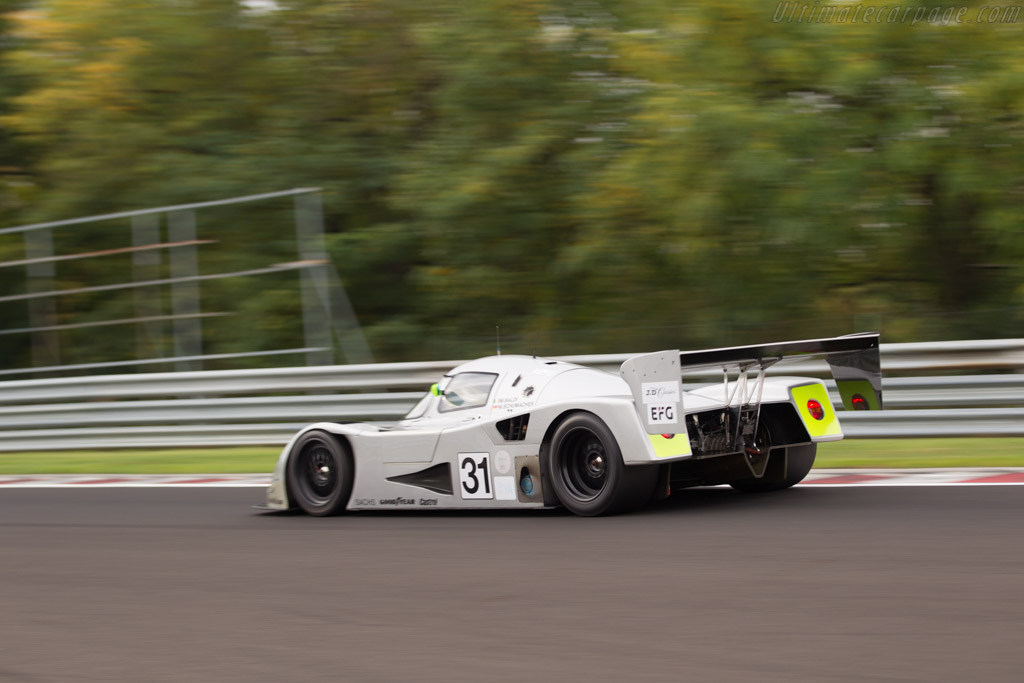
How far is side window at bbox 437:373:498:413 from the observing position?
28.9ft

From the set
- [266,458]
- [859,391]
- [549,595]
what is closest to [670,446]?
[859,391]

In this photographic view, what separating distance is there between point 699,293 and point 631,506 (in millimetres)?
8171

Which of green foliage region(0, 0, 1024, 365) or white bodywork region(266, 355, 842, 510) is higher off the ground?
green foliage region(0, 0, 1024, 365)

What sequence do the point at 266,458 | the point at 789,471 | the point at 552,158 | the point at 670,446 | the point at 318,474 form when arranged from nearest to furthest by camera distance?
the point at 670,446, the point at 789,471, the point at 318,474, the point at 266,458, the point at 552,158

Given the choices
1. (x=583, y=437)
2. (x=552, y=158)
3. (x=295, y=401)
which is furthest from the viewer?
(x=552, y=158)

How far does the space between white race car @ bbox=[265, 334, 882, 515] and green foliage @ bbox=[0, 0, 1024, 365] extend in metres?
5.28

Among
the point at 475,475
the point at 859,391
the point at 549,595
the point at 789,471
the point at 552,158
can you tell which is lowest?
the point at 549,595

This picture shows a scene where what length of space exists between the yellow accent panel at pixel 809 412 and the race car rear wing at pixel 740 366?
0.28 m

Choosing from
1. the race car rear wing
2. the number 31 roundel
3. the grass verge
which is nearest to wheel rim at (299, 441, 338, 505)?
the number 31 roundel

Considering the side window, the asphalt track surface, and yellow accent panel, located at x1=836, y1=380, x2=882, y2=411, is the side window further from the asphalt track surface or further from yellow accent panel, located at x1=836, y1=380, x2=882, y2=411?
yellow accent panel, located at x1=836, y1=380, x2=882, y2=411

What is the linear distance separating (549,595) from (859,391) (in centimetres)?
358

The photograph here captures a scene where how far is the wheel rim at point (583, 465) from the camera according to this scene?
26.3 feet

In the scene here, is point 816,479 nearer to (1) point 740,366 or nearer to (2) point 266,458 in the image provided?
(1) point 740,366

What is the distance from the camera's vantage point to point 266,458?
46.3 ft
